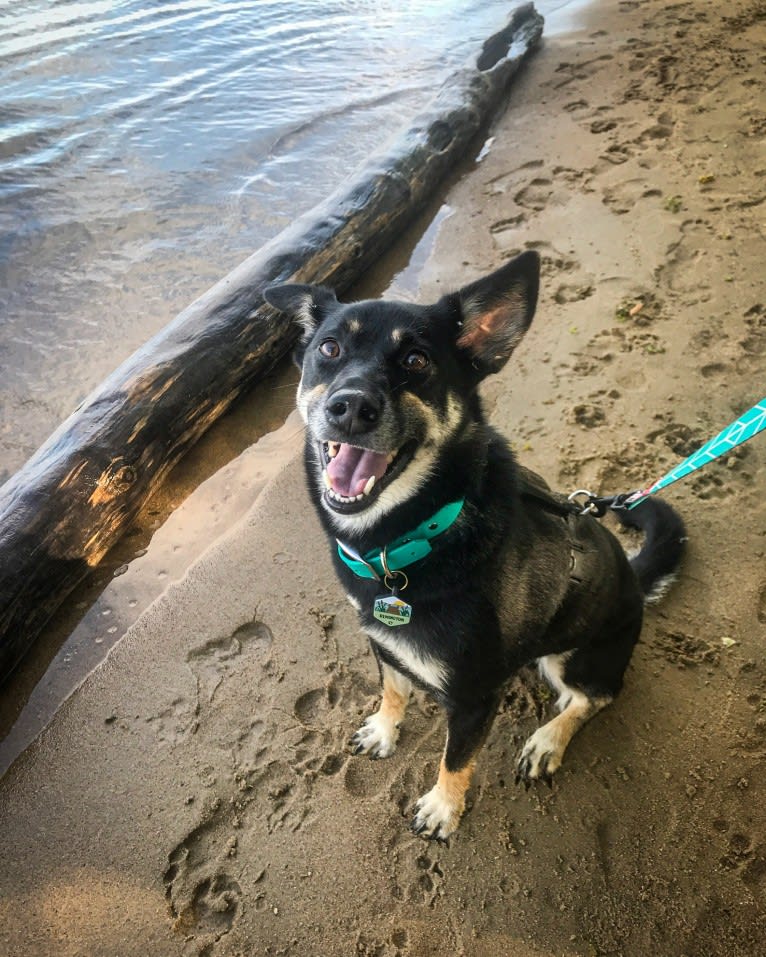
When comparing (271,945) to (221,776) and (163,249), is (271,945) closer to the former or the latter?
(221,776)

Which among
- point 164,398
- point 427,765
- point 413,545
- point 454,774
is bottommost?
point 427,765

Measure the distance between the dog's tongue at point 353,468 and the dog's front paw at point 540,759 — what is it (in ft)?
4.58

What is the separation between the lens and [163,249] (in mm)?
6500

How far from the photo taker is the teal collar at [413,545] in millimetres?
2037

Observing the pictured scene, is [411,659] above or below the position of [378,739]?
above

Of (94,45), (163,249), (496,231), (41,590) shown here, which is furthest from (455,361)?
(94,45)

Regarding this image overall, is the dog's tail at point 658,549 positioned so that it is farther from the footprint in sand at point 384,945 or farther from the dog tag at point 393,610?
the footprint in sand at point 384,945

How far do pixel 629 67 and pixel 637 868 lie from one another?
9.09 metres

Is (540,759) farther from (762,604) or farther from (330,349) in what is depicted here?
(330,349)

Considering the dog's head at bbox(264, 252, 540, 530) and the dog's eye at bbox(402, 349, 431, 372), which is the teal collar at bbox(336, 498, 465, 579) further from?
the dog's eye at bbox(402, 349, 431, 372)

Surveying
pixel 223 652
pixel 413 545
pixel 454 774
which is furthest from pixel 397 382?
pixel 223 652

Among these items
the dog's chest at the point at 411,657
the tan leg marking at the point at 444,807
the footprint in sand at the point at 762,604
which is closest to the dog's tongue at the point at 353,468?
the dog's chest at the point at 411,657

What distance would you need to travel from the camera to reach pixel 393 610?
6.80ft

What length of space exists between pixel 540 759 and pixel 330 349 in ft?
6.15
